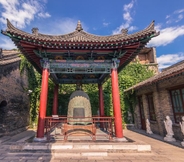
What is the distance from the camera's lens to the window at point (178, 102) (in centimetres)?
729

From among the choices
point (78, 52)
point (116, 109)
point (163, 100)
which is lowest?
point (116, 109)

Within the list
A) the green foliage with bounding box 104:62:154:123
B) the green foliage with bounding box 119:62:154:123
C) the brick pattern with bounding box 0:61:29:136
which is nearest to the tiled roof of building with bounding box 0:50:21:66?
the brick pattern with bounding box 0:61:29:136

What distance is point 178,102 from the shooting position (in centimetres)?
756

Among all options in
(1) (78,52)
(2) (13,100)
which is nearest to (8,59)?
(2) (13,100)

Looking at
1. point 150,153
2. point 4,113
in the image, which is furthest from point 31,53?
point 150,153

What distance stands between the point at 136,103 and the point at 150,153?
24.0 feet

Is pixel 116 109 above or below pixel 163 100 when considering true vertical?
below

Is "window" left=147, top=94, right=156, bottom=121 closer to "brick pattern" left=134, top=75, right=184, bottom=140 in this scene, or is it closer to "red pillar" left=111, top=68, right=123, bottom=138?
"brick pattern" left=134, top=75, right=184, bottom=140

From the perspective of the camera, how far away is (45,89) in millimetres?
6613

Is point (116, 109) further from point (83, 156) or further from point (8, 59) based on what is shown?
point (8, 59)

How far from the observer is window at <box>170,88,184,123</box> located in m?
7.29

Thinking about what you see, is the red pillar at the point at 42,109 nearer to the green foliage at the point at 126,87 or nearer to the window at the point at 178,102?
the window at the point at 178,102

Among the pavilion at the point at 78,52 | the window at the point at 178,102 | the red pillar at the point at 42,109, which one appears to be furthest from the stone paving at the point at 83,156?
the window at the point at 178,102

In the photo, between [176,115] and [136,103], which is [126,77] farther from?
[176,115]
